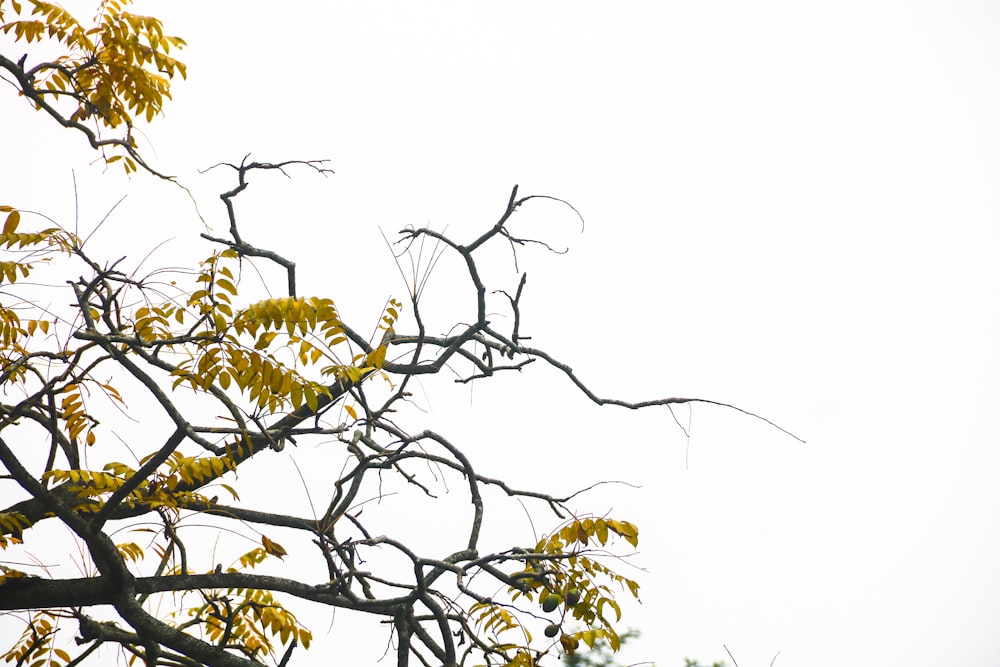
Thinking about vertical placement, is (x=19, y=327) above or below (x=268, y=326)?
above

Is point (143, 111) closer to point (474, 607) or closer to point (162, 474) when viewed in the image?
point (162, 474)

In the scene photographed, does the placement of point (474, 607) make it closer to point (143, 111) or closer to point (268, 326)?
point (268, 326)

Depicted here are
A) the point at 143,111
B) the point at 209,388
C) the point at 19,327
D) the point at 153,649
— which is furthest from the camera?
the point at 143,111

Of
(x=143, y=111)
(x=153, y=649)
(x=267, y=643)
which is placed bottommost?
(x=153, y=649)

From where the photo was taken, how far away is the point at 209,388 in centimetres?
344

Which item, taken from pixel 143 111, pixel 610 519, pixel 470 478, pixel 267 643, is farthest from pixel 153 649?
pixel 143 111

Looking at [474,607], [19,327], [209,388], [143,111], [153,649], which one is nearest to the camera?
[209,388]

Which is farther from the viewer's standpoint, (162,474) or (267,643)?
(267,643)

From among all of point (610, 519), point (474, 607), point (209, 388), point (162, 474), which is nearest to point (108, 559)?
point (162, 474)

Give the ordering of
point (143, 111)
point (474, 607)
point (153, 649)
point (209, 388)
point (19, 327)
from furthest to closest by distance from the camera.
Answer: point (143, 111)
point (19, 327)
point (153, 649)
point (474, 607)
point (209, 388)

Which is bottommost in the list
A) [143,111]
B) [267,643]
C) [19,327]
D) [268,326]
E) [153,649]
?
[153,649]

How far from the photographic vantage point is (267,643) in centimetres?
477

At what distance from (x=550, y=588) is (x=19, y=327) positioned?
8.75 ft

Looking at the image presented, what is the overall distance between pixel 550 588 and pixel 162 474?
174 centimetres
